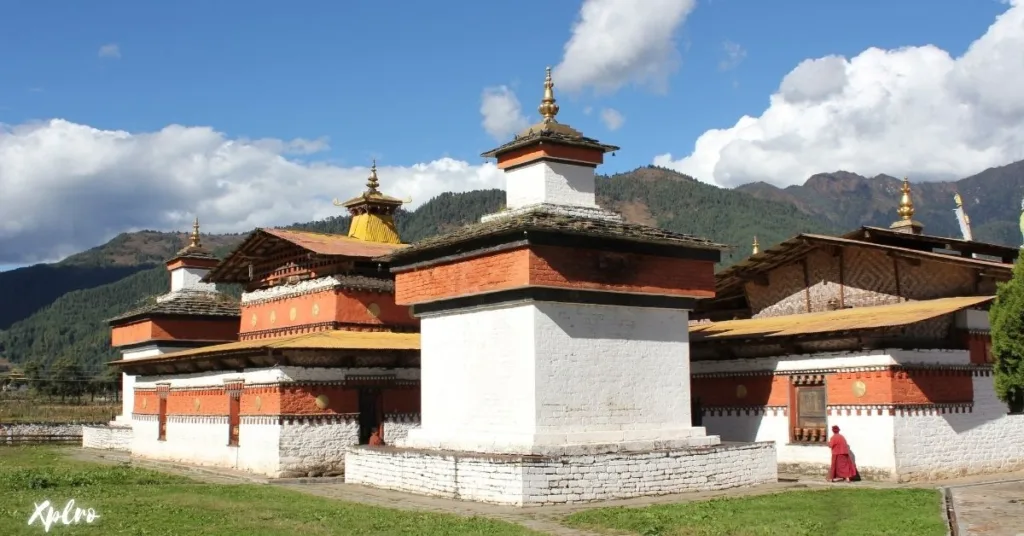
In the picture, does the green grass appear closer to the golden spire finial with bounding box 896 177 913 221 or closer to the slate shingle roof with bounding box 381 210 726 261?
the slate shingle roof with bounding box 381 210 726 261

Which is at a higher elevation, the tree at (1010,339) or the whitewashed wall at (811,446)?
the tree at (1010,339)

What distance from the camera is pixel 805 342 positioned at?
22.6 meters

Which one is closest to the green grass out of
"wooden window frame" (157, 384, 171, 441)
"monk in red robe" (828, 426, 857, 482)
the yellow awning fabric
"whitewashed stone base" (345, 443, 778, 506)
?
"wooden window frame" (157, 384, 171, 441)

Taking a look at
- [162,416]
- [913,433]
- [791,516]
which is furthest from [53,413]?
[791,516]

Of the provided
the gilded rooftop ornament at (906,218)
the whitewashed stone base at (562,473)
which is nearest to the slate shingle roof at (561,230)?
the whitewashed stone base at (562,473)

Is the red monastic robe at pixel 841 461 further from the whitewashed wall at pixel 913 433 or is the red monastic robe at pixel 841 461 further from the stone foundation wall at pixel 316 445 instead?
the stone foundation wall at pixel 316 445

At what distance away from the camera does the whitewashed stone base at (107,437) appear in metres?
38.7

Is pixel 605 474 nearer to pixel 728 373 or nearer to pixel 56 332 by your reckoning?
pixel 728 373

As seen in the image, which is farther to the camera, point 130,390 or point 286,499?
point 130,390

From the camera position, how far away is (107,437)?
130 feet

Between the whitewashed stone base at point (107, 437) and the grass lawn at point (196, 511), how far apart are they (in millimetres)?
15271

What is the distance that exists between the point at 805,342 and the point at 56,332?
183m

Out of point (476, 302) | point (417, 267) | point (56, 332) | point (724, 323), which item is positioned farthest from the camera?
point (56, 332)

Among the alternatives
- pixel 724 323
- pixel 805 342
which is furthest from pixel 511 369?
pixel 724 323
